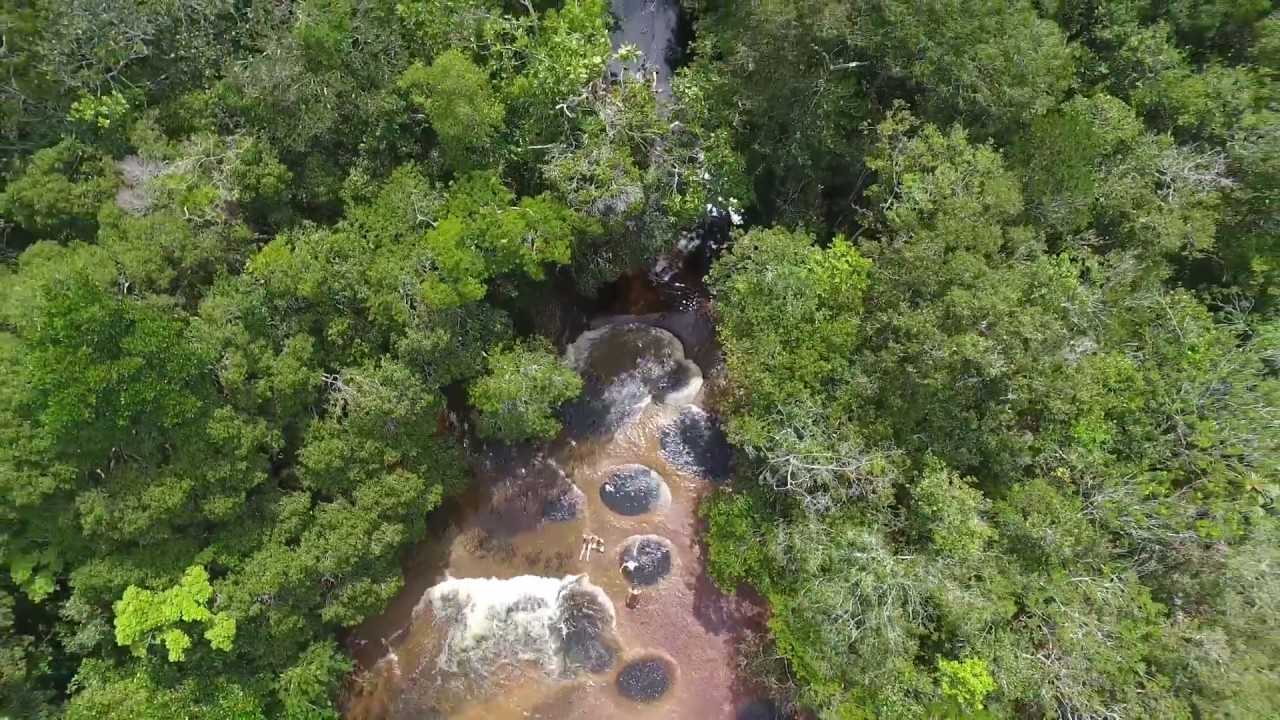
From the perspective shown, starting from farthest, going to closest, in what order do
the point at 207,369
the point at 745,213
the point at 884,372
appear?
the point at 745,213, the point at 884,372, the point at 207,369

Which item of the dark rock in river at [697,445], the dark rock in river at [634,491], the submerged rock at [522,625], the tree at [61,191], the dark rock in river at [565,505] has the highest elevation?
the tree at [61,191]

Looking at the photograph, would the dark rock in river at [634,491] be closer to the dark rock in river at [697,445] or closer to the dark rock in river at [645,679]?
the dark rock in river at [697,445]

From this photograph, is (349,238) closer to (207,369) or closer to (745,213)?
(207,369)

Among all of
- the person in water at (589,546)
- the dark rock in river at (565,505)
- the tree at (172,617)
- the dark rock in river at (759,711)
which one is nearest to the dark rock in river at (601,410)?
the dark rock in river at (565,505)

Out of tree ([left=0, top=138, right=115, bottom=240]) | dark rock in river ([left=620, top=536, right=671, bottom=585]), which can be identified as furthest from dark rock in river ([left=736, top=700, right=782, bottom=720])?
tree ([left=0, top=138, right=115, bottom=240])

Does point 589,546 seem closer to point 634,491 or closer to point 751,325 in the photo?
point 634,491

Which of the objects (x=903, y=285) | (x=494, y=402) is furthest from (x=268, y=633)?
(x=903, y=285)
